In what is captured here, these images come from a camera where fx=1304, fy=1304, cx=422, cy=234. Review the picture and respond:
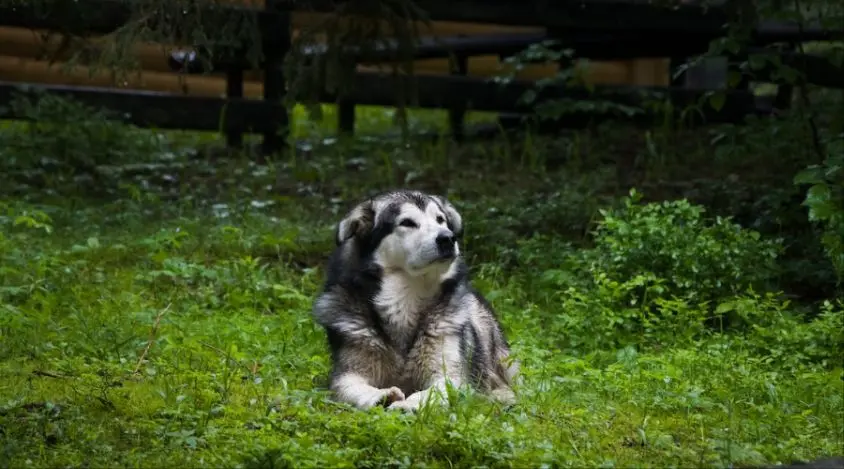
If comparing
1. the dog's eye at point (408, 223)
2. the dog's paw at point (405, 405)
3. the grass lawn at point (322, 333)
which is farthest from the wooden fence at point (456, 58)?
the dog's paw at point (405, 405)

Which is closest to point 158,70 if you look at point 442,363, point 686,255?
point 686,255

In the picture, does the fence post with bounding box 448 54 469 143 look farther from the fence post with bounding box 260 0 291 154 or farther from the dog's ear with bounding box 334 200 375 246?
the dog's ear with bounding box 334 200 375 246

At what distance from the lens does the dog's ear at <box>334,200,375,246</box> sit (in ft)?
21.4

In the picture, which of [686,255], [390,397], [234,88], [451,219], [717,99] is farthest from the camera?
[234,88]

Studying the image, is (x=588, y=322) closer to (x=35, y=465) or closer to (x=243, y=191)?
(x=35, y=465)

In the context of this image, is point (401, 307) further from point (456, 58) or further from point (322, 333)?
point (456, 58)

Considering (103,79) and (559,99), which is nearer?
(559,99)

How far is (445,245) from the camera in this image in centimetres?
623

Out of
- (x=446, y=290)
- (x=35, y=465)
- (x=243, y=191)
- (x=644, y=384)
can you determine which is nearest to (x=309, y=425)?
(x=35, y=465)

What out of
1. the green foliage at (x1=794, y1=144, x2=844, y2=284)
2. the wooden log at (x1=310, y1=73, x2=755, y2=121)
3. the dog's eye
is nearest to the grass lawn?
the green foliage at (x1=794, y1=144, x2=844, y2=284)

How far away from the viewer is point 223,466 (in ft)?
15.3

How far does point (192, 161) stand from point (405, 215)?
7.23 m

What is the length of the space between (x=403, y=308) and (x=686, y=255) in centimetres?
255

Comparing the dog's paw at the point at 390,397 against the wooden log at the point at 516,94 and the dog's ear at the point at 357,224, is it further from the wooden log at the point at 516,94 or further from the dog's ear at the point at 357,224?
the wooden log at the point at 516,94
